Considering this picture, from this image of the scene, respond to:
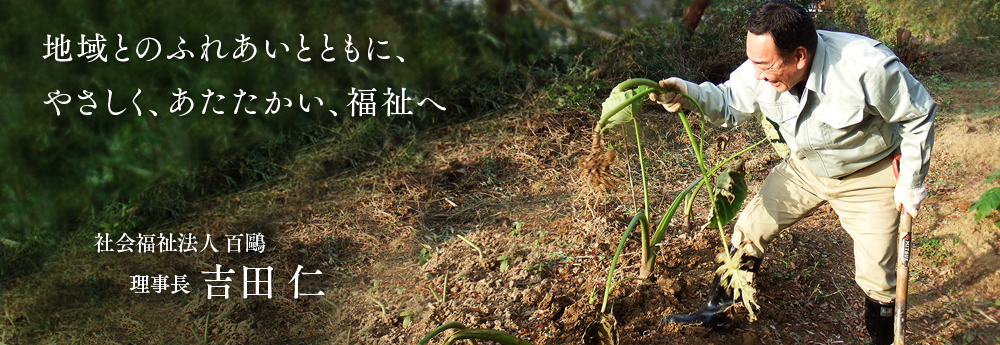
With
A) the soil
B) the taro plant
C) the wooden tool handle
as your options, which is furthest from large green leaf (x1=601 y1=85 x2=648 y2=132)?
the wooden tool handle

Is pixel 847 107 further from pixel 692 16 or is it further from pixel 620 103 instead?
pixel 692 16

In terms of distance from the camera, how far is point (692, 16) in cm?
475

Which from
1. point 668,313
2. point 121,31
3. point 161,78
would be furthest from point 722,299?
point 121,31

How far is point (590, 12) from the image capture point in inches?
188

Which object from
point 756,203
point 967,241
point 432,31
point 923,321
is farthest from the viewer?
point 432,31

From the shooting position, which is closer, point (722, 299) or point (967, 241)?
point (722, 299)

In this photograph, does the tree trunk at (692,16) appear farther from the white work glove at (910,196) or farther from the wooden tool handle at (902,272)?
the white work glove at (910,196)

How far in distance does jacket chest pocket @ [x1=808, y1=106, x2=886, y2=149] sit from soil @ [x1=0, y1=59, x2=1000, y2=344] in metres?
0.66

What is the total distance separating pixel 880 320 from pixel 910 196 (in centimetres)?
52

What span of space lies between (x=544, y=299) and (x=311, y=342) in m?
0.98

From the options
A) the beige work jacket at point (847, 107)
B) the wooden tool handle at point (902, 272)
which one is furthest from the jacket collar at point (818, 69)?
the wooden tool handle at point (902, 272)

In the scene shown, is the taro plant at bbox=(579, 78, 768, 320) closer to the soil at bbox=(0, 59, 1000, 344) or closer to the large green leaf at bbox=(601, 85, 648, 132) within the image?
the large green leaf at bbox=(601, 85, 648, 132)

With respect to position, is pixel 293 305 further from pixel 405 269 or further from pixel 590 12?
pixel 590 12

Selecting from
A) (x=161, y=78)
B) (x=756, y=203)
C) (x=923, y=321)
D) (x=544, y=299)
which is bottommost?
(x=923, y=321)
